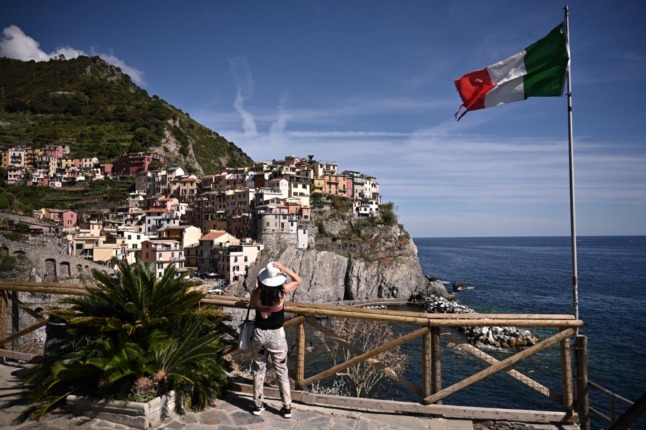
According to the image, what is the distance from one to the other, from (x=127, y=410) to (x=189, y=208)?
7612 cm

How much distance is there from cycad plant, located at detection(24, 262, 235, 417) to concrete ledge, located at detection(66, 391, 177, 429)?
11 centimetres

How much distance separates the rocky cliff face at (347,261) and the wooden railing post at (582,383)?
4937cm

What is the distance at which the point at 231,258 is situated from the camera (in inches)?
2184

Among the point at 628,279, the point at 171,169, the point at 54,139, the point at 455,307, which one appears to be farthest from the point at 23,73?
the point at 628,279

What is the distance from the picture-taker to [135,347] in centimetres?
464

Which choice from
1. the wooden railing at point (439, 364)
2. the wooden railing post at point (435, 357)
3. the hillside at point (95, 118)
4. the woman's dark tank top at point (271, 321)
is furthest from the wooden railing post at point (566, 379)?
the hillside at point (95, 118)

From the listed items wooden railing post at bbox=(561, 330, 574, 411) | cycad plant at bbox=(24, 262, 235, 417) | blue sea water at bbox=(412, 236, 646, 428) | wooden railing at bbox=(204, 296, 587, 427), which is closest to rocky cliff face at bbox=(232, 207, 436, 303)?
blue sea water at bbox=(412, 236, 646, 428)

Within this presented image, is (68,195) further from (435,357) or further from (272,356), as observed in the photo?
(435,357)

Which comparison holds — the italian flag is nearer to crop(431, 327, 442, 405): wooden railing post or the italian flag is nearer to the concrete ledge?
crop(431, 327, 442, 405): wooden railing post

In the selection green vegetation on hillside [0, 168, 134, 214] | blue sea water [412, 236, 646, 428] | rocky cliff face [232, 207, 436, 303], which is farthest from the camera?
green vegetation on hillside [0, 168, 134, 214]

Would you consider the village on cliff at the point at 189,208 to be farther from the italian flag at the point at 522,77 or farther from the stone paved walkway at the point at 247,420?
the italian flag at the point at 522,77

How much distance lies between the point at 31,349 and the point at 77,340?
16.6 feet

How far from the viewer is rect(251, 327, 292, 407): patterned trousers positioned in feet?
15.8

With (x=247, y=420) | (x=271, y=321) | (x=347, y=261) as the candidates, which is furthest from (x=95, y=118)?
(x=247, y=420)
